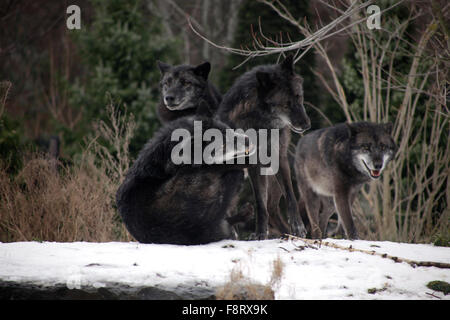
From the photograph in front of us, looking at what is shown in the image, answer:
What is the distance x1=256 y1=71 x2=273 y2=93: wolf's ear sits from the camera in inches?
215

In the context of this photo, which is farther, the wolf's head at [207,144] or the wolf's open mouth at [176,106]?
the wolf's open mouth at [176,106]

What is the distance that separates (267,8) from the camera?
32.7ft

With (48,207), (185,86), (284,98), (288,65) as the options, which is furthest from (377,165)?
(48,207)

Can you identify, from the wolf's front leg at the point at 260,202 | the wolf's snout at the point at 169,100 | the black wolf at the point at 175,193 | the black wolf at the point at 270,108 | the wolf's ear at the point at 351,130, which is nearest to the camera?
the black wolf at the point at 175,193

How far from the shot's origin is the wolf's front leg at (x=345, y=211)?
616 cm

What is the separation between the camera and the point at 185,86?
249 inches

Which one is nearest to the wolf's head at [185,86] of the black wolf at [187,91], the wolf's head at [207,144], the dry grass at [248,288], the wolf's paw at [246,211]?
the black wolf at [187,91]

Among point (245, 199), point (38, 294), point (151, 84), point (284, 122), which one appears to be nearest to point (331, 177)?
point (284, 122)

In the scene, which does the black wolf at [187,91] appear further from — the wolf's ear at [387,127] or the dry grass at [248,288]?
the dry grass at [248,288]

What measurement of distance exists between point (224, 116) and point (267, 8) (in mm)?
4961

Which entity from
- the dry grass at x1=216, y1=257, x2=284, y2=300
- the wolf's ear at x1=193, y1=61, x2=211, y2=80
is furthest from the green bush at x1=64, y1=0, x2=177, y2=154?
the dry grass at x1=216, y1=257, x2=284, y2=300

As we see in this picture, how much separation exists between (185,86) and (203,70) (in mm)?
292

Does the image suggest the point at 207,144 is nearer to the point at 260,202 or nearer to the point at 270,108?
the point at 260,202
